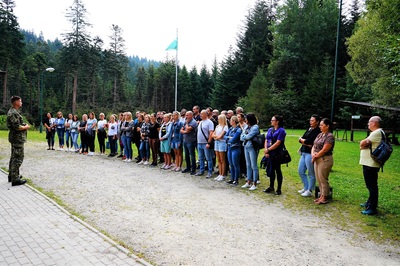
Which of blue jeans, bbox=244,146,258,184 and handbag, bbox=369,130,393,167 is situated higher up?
handbag, bbox=369,130,393,167

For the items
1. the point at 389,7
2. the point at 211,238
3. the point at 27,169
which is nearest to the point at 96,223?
the point at 211,238

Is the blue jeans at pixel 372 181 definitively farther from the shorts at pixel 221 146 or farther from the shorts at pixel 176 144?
the shorts at pixel 176 144

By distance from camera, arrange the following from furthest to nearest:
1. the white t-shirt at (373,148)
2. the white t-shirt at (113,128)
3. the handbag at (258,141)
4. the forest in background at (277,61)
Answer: the forest in background at (277,61), the white t-shirt at (113,128), the handbag at (258,141), the white t-shirt at (373,148)

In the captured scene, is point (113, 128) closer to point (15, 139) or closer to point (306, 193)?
point (15, 139)

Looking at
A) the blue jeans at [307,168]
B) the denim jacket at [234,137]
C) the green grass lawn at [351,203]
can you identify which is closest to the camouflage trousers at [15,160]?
the denim jacket at [234,137]

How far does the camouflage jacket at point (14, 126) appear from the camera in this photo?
7.64 meters

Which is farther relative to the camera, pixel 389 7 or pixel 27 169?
pixel 389 7

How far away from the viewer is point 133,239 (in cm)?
455

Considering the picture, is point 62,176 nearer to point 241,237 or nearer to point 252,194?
point 252,194

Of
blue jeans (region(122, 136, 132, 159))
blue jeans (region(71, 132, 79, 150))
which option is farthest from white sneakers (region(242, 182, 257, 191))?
blue jeans (region(71, 132, 79, 150))

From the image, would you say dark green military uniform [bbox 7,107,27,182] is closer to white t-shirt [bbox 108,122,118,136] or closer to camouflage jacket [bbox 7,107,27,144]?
camouflage jacket [bbox 7,107,27,144]

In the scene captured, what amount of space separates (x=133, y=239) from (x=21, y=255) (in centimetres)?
150

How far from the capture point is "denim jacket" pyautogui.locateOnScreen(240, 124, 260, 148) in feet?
25.1

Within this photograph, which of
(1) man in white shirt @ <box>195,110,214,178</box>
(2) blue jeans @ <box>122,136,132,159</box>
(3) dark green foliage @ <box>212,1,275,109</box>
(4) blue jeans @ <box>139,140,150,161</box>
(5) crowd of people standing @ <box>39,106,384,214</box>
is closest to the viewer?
(5) crowd of people standing @ <box>39,106,384,214</box>
